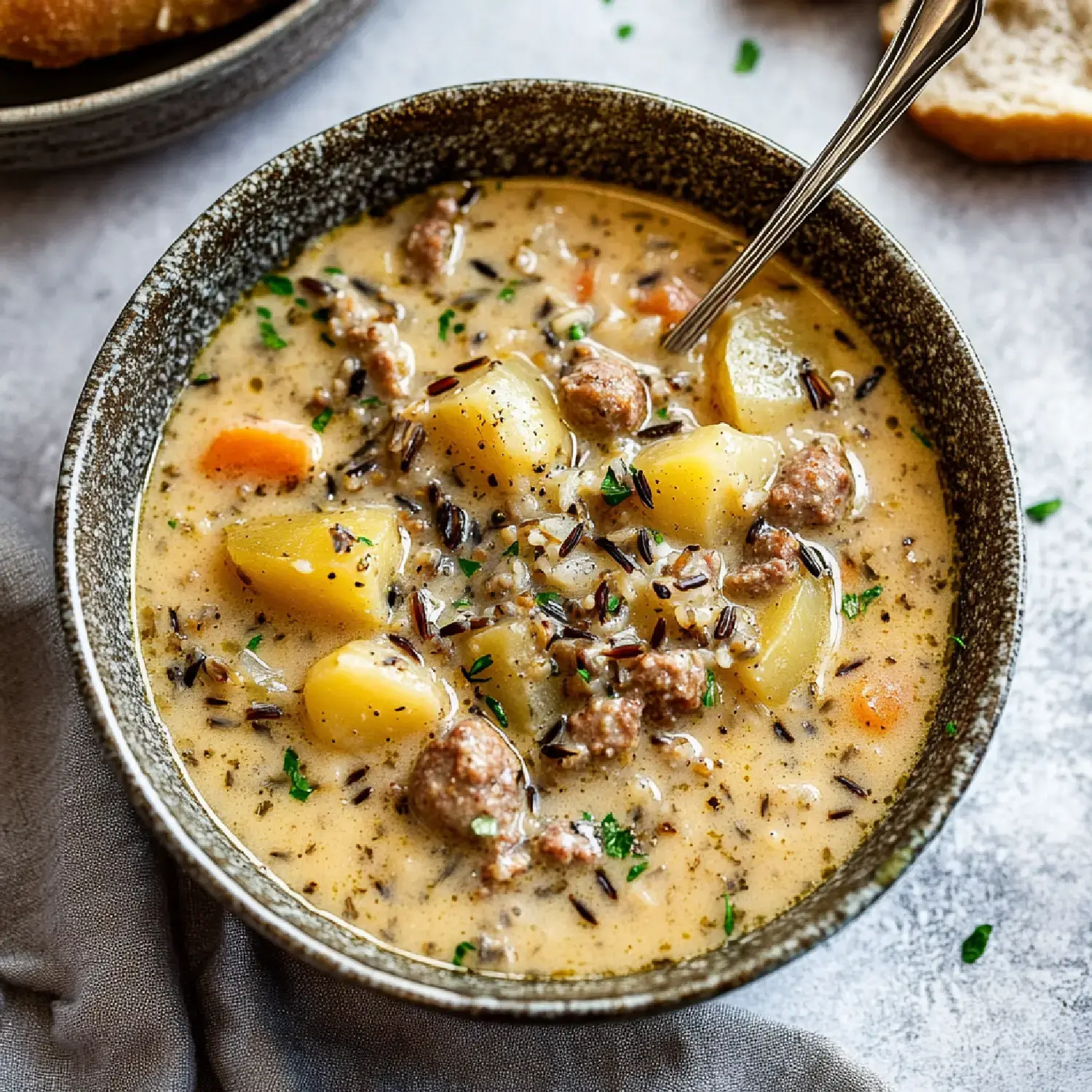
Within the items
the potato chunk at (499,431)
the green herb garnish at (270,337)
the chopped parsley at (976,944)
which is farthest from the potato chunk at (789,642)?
the green herb garnish at (270,337)

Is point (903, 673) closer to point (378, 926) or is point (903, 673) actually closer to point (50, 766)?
point (378, 926)

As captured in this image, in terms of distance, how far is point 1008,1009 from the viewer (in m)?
3.60

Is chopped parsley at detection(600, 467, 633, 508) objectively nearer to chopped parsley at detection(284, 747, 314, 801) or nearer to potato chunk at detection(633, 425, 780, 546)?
potato chunk at detection(633, 425, 780, 546)

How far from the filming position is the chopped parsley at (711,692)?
3.14 metres

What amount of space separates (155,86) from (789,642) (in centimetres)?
230

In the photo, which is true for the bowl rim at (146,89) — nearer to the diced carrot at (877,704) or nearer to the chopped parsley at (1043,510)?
the diced carrot at (877,704)

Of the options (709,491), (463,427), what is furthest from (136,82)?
(709,491)

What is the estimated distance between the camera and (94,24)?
394 centimetres

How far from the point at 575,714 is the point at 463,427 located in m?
0.77

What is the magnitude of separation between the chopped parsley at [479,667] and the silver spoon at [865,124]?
100 cm

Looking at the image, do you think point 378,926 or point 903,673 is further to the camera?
point 903,673

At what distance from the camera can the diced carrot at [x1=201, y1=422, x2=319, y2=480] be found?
341 centimetres

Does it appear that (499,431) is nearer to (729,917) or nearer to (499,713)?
(499,713)

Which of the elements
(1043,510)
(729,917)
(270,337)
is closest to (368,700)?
(729,917)
